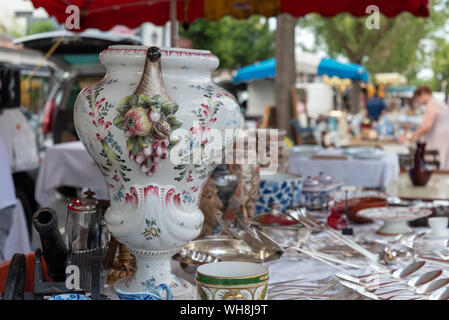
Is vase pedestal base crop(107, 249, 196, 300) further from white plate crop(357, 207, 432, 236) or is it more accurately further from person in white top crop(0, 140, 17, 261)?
person in white top crop(0, 140, 17, 261)

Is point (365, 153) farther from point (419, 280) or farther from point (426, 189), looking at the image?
point (419, 280)

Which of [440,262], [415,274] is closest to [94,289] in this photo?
[415,274]

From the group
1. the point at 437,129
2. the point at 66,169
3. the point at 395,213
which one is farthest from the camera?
the point at 437,129

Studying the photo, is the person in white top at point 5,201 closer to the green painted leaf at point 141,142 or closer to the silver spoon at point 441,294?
the green painted leaf at point 141,142

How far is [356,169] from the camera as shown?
4191 mm

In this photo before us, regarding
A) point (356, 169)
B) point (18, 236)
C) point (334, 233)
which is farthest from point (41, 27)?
point (334, 233)

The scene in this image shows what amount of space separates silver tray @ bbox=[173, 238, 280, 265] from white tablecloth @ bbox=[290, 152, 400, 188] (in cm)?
266

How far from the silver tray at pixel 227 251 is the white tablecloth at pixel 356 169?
8.74 feet

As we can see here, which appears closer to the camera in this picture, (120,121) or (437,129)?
(120,121)

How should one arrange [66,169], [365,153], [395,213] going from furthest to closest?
[66,169] → [365,153] → [395,213]

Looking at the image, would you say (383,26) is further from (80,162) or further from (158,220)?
(158,220)

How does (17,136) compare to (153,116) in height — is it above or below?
below

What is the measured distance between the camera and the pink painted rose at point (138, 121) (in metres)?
1.06

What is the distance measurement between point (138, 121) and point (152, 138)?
45mm
